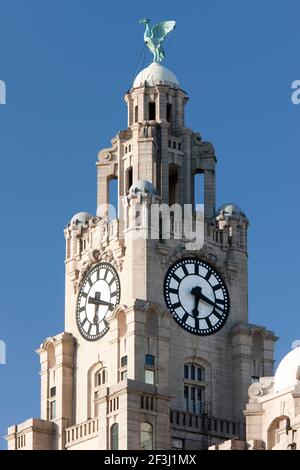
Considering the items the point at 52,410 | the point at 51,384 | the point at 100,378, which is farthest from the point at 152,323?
the point at 52,410

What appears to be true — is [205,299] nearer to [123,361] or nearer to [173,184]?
[123,361]

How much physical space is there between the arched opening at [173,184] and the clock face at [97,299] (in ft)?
18.5

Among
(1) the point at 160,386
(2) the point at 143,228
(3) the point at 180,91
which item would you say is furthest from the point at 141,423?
(3) the point at 180,91

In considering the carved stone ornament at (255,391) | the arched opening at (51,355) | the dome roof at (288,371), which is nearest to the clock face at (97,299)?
the arched opening at (51,355)

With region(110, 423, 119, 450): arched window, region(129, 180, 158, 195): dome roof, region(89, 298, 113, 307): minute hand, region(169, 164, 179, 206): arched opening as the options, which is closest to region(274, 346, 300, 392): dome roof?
region(110, 423, 119, 450): arched window

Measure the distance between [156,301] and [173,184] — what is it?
29.9 ft

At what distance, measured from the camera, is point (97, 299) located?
429ft

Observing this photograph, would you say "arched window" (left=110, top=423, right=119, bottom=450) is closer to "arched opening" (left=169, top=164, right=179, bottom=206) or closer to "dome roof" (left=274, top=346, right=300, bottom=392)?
"dome roof" (left=274, top=346, right=300, bottom=392)

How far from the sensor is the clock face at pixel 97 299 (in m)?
130

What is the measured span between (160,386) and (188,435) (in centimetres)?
296

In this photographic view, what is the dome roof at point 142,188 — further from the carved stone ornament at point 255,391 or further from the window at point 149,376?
the carved stone ornament at point 255,391

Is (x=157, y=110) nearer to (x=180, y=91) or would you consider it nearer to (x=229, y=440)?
(x=180, y=91)

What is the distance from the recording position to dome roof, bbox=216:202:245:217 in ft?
436

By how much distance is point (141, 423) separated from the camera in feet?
400
